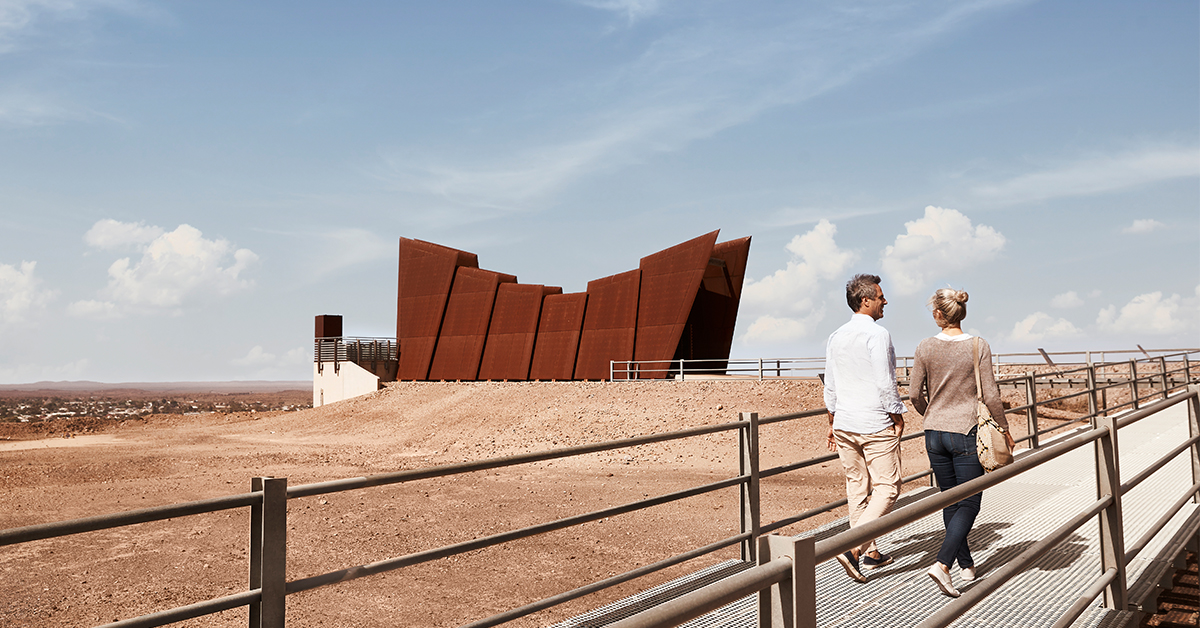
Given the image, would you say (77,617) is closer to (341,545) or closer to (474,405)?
(341,545)

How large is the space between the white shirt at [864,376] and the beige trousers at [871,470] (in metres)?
0.08

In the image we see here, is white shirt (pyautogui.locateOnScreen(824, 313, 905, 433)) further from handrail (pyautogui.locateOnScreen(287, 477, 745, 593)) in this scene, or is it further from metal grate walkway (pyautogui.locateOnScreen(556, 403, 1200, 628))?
handrail (pyautogui.locateOnScreen(287, 477, 745, 593))

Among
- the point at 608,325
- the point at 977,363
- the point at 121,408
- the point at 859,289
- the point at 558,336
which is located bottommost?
the point at 121,408

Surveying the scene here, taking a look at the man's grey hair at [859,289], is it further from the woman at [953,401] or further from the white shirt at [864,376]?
the woman at [953,401]

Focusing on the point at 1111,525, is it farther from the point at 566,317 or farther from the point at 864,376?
the point at 566,317

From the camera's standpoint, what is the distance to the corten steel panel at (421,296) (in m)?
41.1

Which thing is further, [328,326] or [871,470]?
[328,326]

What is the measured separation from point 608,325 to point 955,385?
2978 cm

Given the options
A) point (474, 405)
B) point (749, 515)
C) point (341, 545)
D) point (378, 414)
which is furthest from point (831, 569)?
point (378, 414)

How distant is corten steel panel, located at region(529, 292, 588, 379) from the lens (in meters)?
35.4

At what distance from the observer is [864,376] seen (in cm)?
462

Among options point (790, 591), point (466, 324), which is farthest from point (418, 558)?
point (466, 324)

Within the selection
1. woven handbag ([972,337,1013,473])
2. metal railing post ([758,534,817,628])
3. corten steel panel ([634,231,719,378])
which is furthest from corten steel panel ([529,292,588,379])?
metal railing post ([758,534,817,628])

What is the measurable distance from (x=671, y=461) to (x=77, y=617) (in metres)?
13.4
